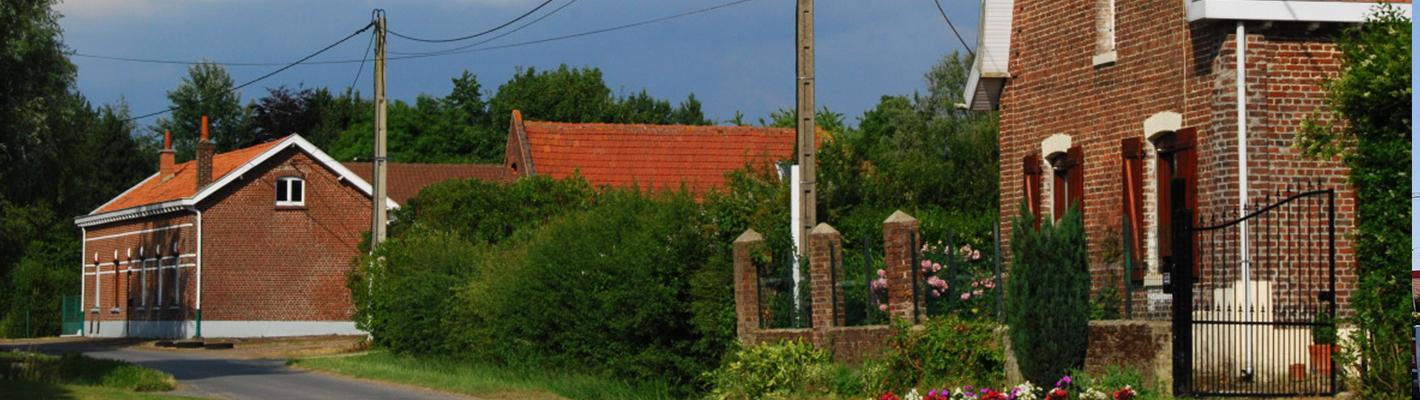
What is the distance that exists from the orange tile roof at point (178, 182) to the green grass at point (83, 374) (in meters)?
21.9

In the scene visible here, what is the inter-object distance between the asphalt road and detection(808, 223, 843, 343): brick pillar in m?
5.97

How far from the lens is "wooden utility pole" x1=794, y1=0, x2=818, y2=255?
20.6m

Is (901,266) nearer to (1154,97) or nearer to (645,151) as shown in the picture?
(1154,97)

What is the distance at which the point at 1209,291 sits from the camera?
659 inches

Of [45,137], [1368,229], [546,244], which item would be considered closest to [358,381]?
[546,244]

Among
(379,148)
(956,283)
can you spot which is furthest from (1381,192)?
(379,148)

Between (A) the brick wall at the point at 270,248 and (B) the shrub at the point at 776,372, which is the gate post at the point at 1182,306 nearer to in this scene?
(B) the shrub at the point at 776,372

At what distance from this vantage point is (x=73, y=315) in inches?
2329

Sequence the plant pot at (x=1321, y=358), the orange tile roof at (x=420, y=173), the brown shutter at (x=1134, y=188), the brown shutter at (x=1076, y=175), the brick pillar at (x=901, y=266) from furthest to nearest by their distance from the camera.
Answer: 1. the orange tile roof at (x=420, y=173)
2. the brown shutter at (x=1076, y=175)
3. the brick pillar at (x=901, y=266)
4. the brown shutter at (x=1134, y=188)
5. the plant pot at (x=1321, y=358)

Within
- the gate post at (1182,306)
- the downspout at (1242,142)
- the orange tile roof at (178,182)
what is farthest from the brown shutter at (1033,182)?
the orange tile roof at (178,182)

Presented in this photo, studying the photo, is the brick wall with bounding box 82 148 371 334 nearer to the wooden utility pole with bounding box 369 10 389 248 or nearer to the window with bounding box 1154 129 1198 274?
the wooden utility pole with bounding box 369 10 389 248

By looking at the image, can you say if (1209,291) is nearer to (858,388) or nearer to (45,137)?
(858,388)

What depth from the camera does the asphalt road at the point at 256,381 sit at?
2386 cm

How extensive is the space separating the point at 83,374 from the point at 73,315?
117 feet
